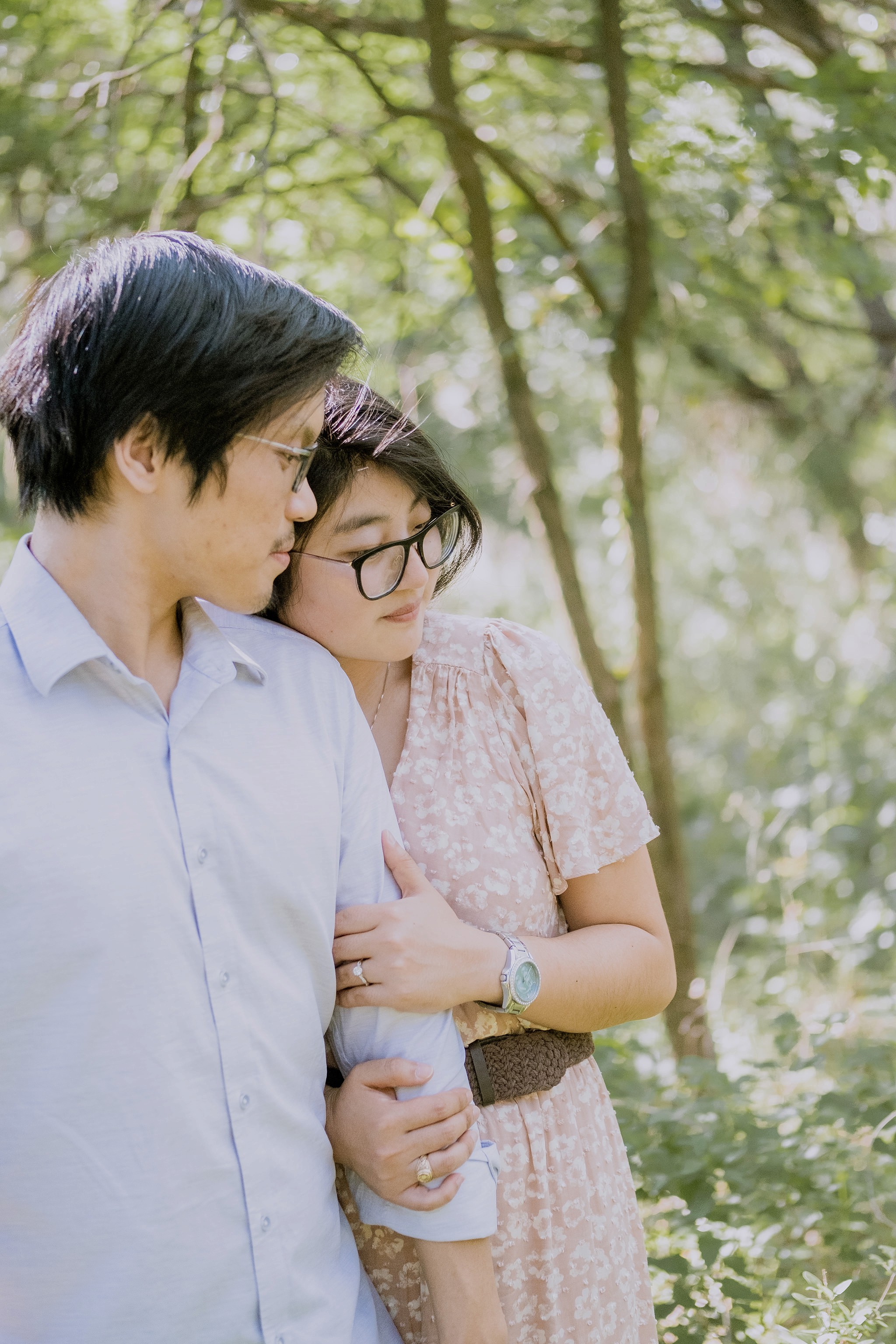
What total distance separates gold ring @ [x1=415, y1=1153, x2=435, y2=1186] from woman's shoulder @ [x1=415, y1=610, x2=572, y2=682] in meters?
0.60

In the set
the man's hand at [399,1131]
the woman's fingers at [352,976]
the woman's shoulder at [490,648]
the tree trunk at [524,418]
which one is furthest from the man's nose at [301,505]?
the tree trunk at [524,418]

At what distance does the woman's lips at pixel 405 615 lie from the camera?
1614mm

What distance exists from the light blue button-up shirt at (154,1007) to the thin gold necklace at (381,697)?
381 mm

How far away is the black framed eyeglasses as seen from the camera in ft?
5.26

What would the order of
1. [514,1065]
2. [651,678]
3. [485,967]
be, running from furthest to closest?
[651,678] < [514,1065] < [485,967]

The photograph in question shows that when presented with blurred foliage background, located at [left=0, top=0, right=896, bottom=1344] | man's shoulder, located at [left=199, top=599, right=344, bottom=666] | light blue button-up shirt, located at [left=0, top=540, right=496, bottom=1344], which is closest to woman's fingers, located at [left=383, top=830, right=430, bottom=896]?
light blue button-up shirt, located at [left=0, top=540, right=496, bottom=1344]

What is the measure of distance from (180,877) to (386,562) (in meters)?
0.58

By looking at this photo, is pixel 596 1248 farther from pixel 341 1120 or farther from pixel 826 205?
pixel 826 205

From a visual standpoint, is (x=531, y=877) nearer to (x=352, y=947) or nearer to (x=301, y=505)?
(x=352, y=947)

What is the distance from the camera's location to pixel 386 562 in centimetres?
163

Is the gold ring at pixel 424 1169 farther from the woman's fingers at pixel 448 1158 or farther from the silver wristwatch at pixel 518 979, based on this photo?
the silver wristwatch at pixel 518 979

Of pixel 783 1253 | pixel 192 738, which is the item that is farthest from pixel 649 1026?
pixel 192 738

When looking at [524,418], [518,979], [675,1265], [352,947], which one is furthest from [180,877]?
[524,418]

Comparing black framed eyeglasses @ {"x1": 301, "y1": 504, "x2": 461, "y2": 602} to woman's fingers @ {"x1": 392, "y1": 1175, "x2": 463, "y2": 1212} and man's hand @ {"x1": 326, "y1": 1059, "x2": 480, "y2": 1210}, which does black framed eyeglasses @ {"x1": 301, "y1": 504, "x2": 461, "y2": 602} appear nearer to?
man's hand @ {"x1": 326, "y1": 1059, "x2": 480, "y2": 1210}
